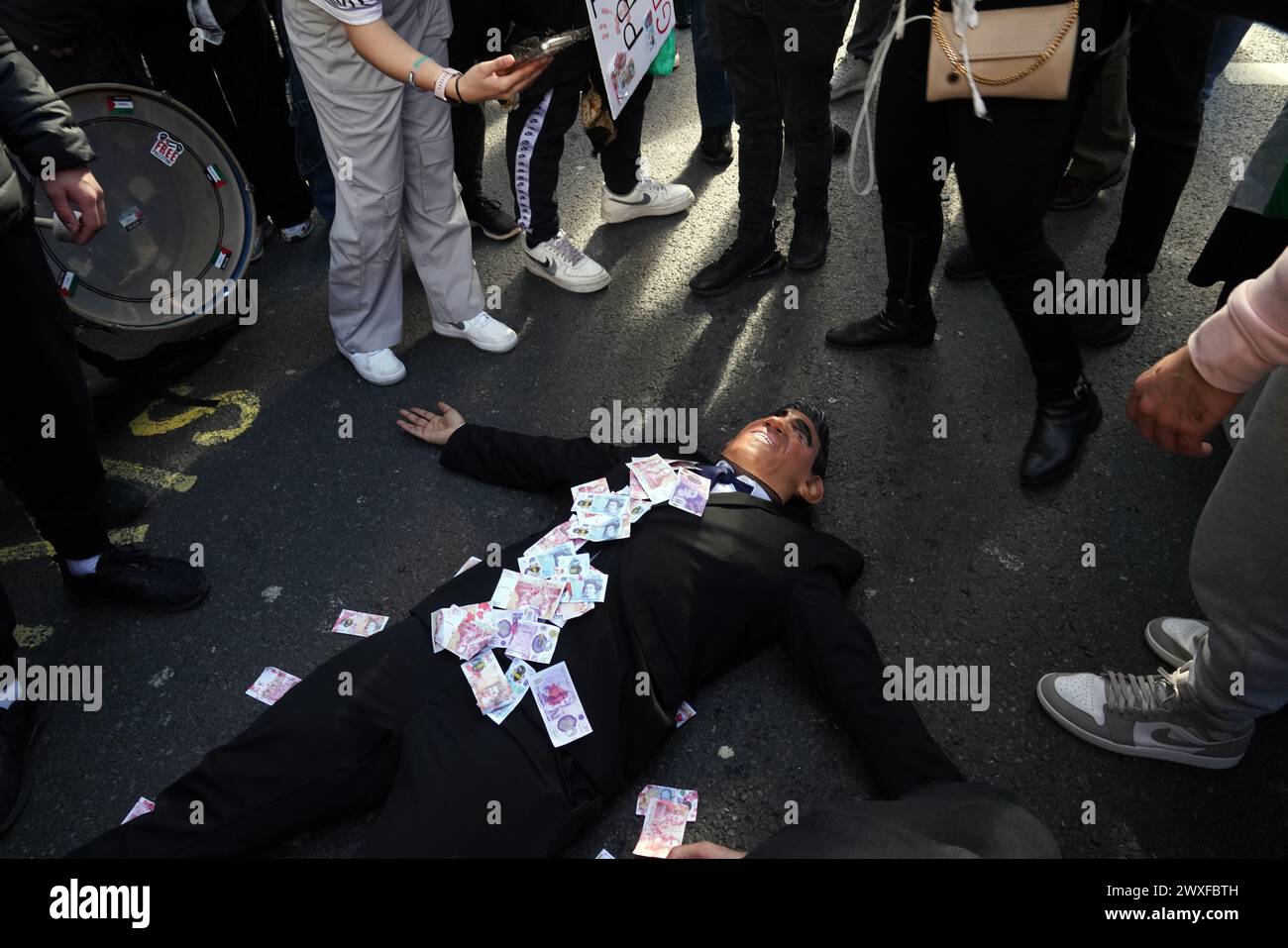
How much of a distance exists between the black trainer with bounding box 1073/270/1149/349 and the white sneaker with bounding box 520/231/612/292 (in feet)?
6.38

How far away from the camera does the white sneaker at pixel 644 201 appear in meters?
4.37

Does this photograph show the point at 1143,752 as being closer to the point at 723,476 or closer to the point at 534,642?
the point at 723,476

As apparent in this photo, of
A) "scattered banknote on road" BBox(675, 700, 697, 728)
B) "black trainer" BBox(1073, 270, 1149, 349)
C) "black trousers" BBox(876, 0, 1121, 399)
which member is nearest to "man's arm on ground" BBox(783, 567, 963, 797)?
"scattered banknote on road" BBox(675, 700, 697, 728)

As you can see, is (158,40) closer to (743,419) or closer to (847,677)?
(743,419)

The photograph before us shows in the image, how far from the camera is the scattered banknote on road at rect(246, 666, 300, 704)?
2703mm

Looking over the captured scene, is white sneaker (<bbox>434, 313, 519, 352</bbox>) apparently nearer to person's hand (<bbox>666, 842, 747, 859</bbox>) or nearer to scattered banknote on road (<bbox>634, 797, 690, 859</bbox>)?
scattered banknote on road (<bbox>634, 797, 690, 859</bbox>)

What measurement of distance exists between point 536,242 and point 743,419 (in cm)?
130

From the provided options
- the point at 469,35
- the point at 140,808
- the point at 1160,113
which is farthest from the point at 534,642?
the point at 1160,113

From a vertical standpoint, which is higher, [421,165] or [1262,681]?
[421,165]

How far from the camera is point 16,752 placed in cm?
254

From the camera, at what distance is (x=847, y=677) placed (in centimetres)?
241

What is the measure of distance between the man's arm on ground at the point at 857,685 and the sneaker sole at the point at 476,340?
5.83ft

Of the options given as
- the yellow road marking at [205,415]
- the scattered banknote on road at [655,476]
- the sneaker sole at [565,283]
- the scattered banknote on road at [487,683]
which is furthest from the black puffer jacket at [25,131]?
the sneaker sole at [565,283]

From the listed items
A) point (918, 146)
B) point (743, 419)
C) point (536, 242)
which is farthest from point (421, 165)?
point (918, 146)
